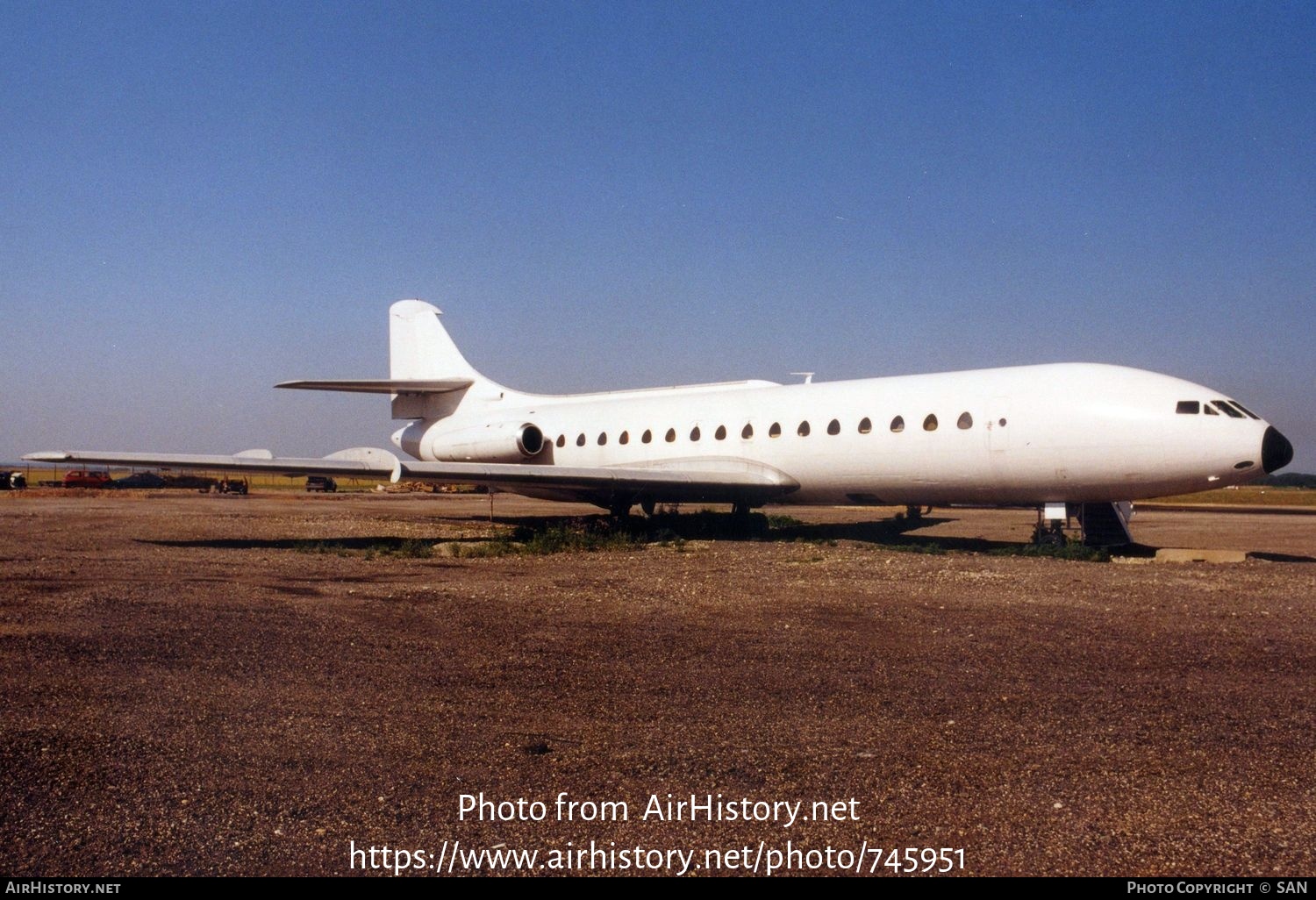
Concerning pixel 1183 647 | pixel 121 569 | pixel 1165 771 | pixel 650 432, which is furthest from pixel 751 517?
pixel 1165 771

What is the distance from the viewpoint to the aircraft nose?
13102 mm

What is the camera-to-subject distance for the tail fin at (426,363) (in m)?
24.7

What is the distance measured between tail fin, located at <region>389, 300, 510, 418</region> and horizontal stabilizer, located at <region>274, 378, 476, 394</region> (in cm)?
18

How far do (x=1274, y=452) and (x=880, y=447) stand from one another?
555cm

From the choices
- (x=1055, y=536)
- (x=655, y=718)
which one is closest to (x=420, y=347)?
(x=1055, y=536)

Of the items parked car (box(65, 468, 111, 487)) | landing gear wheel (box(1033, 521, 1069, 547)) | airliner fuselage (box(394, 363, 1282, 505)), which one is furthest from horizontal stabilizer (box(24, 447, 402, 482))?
parked car (box(65, 468, 111, 487))

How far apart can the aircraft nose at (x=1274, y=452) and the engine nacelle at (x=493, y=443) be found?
45.4 ft

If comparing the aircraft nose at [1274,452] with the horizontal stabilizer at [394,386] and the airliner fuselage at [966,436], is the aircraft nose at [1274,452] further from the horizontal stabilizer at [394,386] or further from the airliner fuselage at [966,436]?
the horizontal stabilizer at [394,386]

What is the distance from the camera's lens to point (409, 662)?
621cm

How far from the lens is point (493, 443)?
70.7ft

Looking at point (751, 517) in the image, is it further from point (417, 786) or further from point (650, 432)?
point (417, 786)

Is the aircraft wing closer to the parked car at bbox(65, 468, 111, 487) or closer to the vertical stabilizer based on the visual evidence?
the vertical stabilizer

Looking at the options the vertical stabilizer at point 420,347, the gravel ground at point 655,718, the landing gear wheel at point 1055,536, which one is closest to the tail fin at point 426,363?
the vertical stabilizer at point 420,347

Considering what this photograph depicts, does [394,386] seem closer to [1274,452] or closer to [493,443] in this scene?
[493,443]
